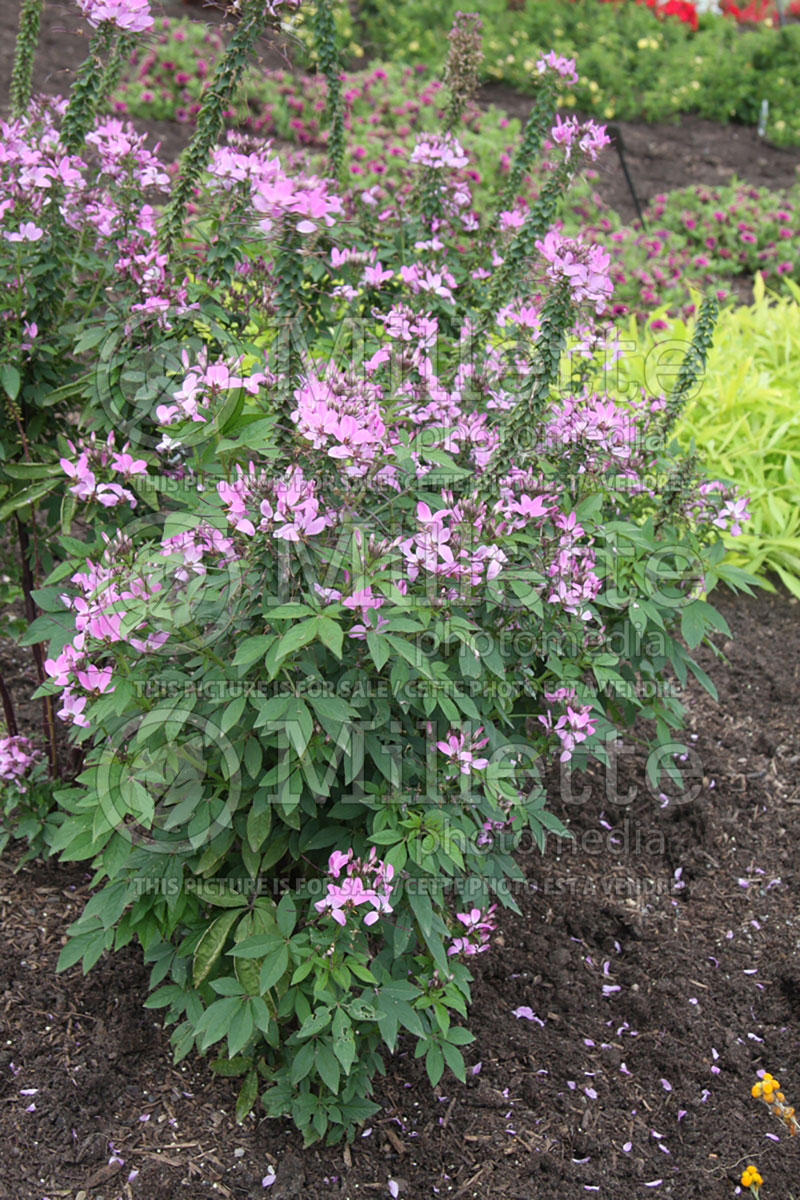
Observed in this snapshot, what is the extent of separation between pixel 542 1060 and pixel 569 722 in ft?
2.73

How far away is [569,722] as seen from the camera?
6.93 ft

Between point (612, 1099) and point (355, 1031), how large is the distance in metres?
0.74

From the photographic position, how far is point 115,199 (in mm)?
2467

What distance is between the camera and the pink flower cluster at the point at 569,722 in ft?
6.88

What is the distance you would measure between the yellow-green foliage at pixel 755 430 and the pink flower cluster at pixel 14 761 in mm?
2518

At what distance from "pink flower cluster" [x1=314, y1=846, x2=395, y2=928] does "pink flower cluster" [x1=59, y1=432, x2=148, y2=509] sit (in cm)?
75

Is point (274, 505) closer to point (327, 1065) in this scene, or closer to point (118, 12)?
point (327, 1065)

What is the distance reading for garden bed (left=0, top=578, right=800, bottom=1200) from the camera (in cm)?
210

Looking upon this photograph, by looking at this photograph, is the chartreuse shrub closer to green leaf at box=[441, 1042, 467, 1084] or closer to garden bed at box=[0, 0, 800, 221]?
green leaf at box=[441, 1042, 467, 1084]

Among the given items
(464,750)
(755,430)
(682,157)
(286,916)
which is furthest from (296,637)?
(682,157)

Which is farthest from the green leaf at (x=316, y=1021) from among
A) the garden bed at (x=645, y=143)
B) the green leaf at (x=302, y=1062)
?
the garden bed at (x=645, y=143)

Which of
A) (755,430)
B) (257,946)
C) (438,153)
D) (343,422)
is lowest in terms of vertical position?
(257,946)

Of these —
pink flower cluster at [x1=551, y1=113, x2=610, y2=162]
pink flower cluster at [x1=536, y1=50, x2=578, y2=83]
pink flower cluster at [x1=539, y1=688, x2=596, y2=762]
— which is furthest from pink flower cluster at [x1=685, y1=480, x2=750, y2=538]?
pink flower cluster at [x1=536, y1=50, x2=578, y2=83]

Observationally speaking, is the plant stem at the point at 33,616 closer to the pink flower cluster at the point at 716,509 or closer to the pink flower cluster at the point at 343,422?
the pink flower cluster at the point at 343,422
